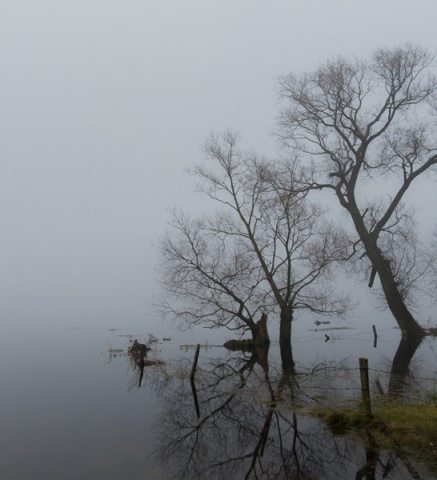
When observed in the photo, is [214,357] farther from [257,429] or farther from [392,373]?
[257,429]

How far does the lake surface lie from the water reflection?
3 cm

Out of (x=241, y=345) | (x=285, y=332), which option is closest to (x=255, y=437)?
(x=285, y=332)

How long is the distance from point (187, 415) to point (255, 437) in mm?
3359

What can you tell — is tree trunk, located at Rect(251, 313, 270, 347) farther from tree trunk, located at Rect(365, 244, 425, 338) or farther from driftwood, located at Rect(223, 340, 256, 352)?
tree trunk, located at Rect(365, 244, 425, 338)

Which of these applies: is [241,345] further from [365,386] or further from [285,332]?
[365,386]

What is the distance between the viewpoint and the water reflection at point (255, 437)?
986cm

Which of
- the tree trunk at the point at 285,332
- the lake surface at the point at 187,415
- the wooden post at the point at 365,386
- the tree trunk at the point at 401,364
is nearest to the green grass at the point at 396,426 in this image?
the wooden post at the point at 365,386

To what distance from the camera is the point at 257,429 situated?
12961 millimetres


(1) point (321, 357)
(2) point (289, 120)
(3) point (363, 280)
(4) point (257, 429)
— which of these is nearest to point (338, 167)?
(2) point (289, 120)

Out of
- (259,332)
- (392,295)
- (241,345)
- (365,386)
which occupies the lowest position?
(365,386)

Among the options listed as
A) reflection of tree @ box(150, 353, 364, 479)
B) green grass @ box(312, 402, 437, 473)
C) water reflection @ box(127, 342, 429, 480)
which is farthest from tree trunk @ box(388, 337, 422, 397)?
reflection of tree @ box(150, 353, 364, 479)

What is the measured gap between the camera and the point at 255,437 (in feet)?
40.6

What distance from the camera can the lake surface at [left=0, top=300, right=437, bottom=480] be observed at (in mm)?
10773

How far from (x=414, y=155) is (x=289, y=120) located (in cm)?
752
